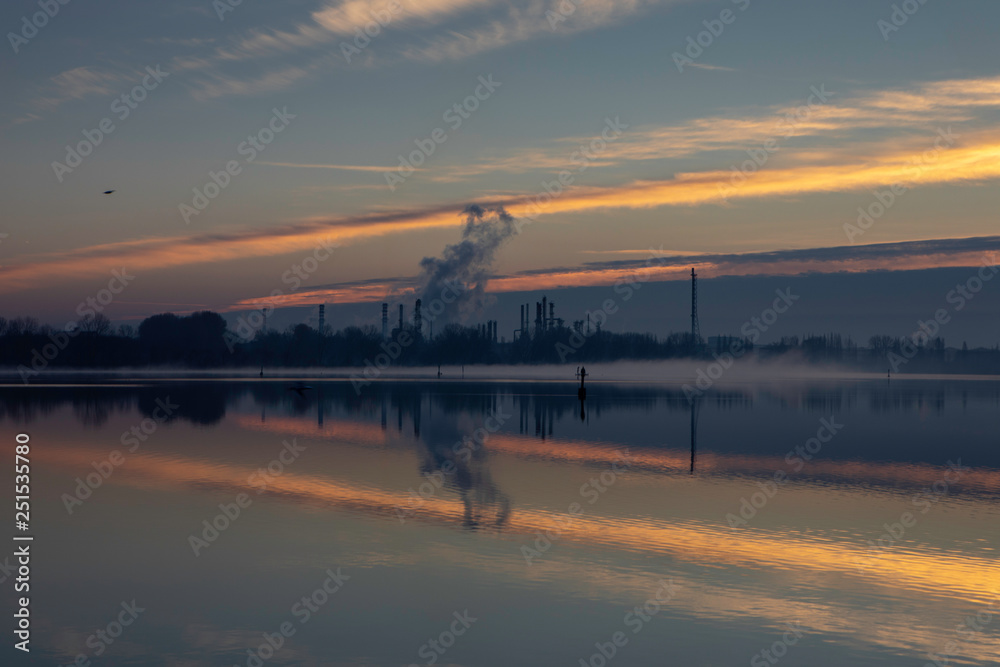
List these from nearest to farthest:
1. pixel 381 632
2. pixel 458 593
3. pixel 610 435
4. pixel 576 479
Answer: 1. pixel 381 632
2. pixel 458 593
3. pixel 576 479
4. pixel 610 435

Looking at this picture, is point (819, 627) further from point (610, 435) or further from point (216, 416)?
point (216, 416)

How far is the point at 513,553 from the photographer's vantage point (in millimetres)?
17203

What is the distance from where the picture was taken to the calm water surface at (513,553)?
12273mm

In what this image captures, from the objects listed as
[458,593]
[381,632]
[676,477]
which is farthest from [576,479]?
[381,632]

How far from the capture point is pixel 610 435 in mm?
41844

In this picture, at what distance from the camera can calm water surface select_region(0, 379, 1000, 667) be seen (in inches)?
483

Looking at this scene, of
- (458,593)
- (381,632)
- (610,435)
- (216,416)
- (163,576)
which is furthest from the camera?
(216,416)

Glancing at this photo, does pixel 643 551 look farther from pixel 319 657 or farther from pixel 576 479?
pixel 576 479

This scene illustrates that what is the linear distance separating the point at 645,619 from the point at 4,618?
928cm

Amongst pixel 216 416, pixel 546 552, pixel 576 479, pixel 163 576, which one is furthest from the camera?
pixel 216 416

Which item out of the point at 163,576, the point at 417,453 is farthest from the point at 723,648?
the point at 417,453

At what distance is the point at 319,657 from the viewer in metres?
11.7

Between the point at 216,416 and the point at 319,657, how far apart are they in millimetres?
42254

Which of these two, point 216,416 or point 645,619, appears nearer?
point 645,619
